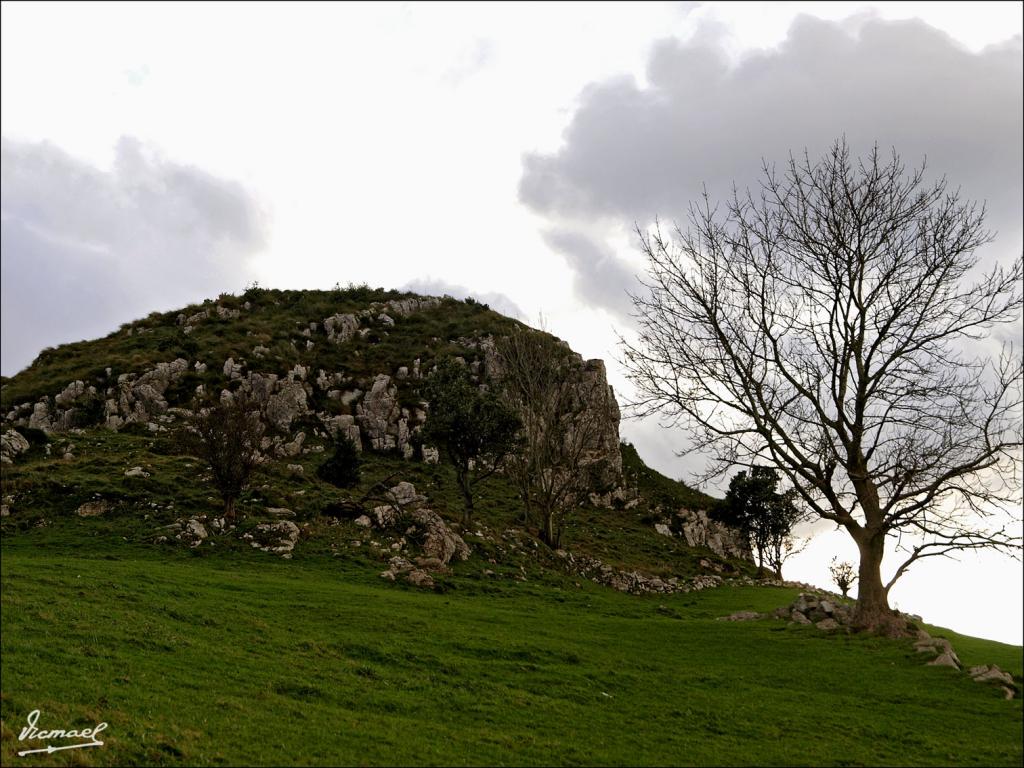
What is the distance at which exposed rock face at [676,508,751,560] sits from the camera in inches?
3159

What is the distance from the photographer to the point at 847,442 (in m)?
29.5

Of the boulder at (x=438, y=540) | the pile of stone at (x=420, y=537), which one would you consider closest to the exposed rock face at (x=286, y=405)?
the pile of stone at (x=420, y=537)

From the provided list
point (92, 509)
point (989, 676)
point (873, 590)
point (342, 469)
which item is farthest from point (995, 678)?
point (342, 469)

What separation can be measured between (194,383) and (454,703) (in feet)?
219

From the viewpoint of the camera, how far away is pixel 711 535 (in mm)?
82500

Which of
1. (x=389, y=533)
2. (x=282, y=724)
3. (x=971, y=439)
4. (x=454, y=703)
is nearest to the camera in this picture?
(x=282, y=724)

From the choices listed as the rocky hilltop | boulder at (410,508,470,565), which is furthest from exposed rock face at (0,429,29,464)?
boulder at (410,508,470,565)

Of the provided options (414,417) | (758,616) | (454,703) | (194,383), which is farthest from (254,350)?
(454,703)

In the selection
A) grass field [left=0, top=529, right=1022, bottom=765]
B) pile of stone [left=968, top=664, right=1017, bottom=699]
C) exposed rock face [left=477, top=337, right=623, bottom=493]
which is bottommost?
grass field [left=0, top=529, right=1022, bottom=765]

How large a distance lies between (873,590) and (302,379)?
67144mm

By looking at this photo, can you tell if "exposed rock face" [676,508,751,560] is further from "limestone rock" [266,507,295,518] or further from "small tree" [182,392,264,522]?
"small tree" [182,392,264,522]

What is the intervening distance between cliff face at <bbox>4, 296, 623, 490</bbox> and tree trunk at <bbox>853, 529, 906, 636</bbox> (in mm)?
33059

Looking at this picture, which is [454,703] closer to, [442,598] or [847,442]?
[442,598]

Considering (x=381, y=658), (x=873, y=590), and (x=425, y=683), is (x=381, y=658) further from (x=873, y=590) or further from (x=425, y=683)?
(x=873, y=590)
